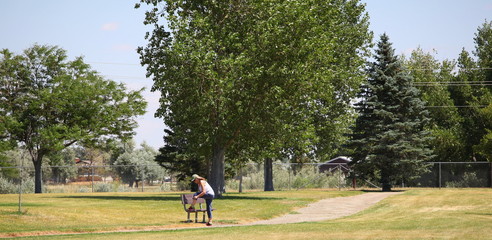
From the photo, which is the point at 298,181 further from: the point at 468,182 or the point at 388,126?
the point at 468,182

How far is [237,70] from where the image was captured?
36031 mm

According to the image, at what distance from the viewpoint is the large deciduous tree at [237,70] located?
117 feet

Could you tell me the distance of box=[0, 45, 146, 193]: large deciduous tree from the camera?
2186 inches

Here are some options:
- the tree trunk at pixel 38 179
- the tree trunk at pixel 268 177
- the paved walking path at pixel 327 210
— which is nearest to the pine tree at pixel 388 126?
the tree trunk at pixel 268 177

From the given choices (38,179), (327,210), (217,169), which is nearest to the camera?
(327,210)

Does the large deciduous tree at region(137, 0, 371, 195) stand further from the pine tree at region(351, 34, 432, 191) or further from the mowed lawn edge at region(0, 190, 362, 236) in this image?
the pine tree at region(351, 34, 432, 191)

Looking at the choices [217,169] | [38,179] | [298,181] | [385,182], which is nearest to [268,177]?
[298,181]

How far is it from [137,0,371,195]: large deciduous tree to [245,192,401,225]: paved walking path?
4.72m

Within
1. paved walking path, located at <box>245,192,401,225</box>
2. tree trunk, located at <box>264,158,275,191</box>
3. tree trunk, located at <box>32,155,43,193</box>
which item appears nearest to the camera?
paved walking path, located at <box>245,192,401,225</box>

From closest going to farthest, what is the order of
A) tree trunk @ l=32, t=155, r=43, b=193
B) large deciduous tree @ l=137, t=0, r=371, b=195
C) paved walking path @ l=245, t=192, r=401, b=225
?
paved walking path @ l=245, t=192, r=401, b=225
large deciduous tree @ l=137, t=0, r=371, b=195
tree trunk @ l=32, t=155, r=43, b=193

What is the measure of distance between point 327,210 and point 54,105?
3155 centimetres

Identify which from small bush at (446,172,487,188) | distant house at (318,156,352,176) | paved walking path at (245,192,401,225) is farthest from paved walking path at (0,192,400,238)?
small bush at (446,172,487,188)

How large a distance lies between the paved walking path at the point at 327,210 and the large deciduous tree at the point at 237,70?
472 centimetres

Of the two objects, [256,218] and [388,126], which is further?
[388,126]
